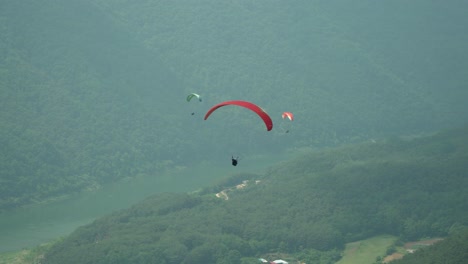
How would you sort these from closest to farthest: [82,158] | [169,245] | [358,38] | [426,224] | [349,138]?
[169,245] < [426,224] < [82,158] < [349,138] < [358,38]

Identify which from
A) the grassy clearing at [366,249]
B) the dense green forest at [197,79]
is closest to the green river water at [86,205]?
the dense green forest at [197,79]

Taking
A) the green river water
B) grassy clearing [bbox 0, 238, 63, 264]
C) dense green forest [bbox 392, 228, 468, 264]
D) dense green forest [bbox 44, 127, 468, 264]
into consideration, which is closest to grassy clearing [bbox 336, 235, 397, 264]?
dense green forest [bbox 44, 127, 468, 264]

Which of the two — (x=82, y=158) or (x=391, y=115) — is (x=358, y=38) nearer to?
(x=391, y=115)

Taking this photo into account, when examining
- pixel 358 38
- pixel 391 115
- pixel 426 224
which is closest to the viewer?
pixel 426 224

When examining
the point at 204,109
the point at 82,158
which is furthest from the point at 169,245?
the point at 204,109

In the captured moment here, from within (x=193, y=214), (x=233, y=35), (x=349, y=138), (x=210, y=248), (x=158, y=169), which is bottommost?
(x=210, y=248)

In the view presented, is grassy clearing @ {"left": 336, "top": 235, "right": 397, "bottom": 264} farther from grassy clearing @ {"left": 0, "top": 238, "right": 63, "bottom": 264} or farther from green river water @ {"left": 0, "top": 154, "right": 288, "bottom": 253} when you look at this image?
green river water @ {"left": 0, "top": 154, "right": 288, "bottom": 253}

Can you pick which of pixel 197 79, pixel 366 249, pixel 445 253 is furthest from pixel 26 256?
pixel 197 79

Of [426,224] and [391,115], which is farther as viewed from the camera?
[391,115]

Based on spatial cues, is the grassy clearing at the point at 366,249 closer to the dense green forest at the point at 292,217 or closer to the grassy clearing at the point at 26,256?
the dense green forest at the point at 292,217
